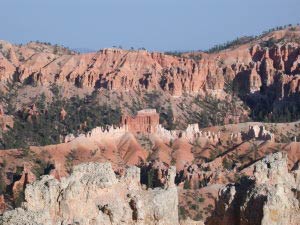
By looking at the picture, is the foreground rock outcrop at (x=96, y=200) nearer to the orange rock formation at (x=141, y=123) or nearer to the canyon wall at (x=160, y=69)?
the orange rock formation at (x=141, y=123)

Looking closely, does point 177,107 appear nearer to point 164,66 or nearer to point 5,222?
point 164,66

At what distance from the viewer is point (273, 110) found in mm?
→ 151125

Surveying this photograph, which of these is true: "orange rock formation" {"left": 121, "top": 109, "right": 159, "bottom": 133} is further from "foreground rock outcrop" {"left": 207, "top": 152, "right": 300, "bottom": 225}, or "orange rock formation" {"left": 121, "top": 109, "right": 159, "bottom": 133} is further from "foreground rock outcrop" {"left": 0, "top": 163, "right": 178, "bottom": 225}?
"foreground rock outcrop" {"left": 0, "top": 163, "right": 178, "bottom": 225}

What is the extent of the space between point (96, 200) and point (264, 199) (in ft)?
16.3

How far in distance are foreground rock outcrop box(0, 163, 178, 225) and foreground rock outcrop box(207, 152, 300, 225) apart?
2002mm

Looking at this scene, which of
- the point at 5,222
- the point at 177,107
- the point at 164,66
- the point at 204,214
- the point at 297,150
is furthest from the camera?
the point at 164,66

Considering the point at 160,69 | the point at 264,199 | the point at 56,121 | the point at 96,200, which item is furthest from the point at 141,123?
the point at 96,200

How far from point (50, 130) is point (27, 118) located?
631 cm

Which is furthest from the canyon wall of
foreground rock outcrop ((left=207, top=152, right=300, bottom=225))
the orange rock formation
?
foreground rock outcrop ((left=207, top=152, right=300, bottom=225))

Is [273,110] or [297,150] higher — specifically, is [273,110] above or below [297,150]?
above

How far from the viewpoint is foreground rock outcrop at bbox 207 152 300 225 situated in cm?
2353

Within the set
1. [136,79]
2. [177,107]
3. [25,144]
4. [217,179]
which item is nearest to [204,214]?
[217,179]

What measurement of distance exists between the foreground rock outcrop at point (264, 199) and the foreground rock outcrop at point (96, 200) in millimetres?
2002

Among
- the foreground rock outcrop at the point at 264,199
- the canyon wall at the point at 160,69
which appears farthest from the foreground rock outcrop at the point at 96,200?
the canyon wall at the point at 160,69
